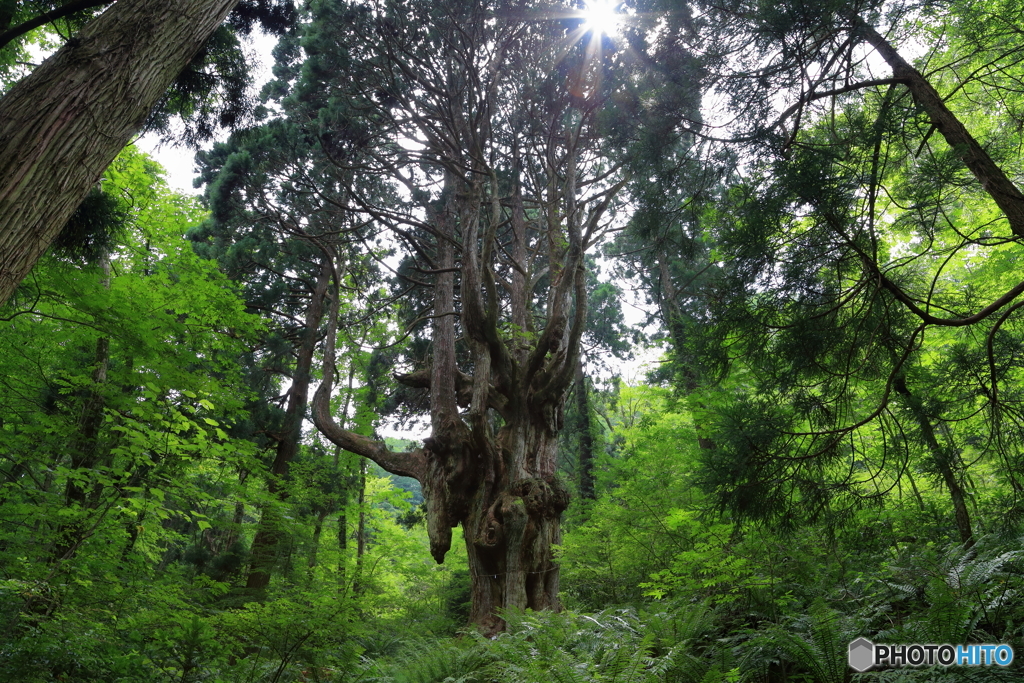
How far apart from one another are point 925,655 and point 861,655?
1.19ft

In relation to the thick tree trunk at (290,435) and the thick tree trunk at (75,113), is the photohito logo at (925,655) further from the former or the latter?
the thick tree trunk at (290,435)

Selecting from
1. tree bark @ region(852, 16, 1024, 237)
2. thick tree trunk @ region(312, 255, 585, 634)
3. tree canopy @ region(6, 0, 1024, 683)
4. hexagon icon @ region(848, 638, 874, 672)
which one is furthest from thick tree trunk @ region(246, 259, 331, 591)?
tree bark @ region(852, 16, 1024, 237)

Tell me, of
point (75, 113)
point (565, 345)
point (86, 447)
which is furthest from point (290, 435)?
point (75, 113)

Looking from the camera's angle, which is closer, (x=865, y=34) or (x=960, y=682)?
(x=960, y=682)

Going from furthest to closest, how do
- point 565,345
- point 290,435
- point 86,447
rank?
point 290,435, point 565,345, point 86,447

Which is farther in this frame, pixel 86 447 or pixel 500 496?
pixel 500 496

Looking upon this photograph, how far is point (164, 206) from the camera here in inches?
375

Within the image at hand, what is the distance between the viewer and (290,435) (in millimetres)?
10516

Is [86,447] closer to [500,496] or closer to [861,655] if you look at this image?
[500,496]

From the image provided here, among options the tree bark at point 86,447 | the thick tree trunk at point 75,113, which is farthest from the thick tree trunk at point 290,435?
the thick tree trunk at point 75,113

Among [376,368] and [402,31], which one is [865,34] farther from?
[376,368]

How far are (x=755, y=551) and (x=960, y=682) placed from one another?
338 cm

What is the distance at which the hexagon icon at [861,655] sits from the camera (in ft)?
11.3

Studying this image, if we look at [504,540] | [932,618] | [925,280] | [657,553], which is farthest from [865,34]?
[657,553]
